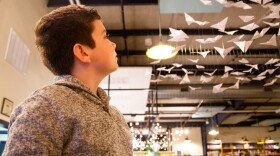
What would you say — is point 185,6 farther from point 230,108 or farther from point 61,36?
point 230,108

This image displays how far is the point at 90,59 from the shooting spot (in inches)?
36.6

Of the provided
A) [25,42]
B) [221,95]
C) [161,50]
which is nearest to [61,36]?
[25,42]

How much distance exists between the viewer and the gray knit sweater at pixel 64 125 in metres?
0.63

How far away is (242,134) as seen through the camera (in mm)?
16484

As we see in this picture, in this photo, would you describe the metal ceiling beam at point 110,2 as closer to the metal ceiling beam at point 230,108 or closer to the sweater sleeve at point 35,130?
the sweater sleeve at point 35,130

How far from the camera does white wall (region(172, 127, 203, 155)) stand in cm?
1591

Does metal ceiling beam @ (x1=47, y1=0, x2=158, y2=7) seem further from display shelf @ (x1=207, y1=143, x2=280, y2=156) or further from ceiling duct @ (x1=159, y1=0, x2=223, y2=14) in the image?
display shelf @ (x1=207, y1=143, x2=280, y2=156)

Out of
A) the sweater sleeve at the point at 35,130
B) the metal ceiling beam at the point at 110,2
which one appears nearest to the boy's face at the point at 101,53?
the sweater sleeve at the point at 35,130

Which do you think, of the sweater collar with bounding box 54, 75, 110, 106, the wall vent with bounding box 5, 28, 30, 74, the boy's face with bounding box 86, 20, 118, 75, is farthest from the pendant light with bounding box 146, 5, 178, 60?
the sweater collar with bounding box 54, 75, 110, 106

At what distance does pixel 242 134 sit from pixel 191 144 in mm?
3380

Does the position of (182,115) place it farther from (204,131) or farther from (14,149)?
(14,149)

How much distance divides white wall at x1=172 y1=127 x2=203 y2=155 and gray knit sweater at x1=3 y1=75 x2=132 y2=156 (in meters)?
15.7

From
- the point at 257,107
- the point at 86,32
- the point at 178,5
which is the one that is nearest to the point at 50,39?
the point at 86,32

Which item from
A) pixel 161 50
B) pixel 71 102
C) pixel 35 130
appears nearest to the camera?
pixel 35 130
